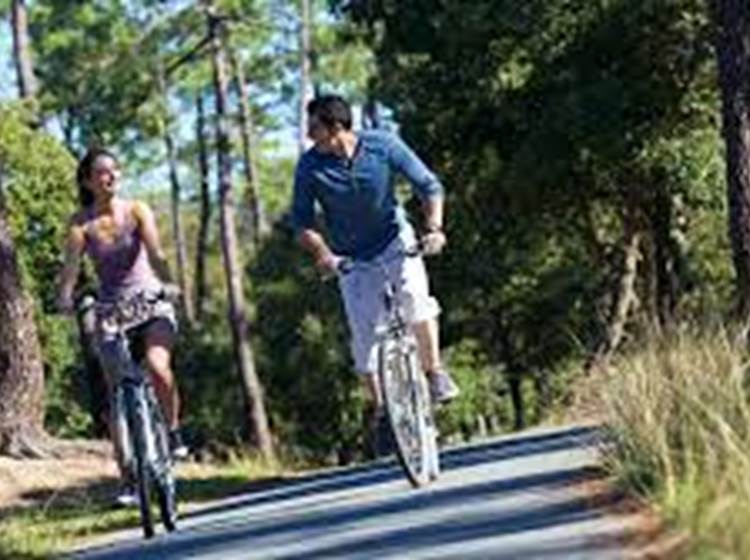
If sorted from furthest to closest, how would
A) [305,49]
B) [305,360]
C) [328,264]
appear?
[305,49] → [305,360] → [328,264]

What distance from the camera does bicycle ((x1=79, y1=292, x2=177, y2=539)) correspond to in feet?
39.0

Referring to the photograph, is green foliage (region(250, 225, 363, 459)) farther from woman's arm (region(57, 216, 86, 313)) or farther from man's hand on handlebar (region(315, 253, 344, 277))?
man's hand on handlebar (region(315, 253, 344, 277))

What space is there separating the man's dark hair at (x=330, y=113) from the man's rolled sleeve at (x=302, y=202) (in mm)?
273

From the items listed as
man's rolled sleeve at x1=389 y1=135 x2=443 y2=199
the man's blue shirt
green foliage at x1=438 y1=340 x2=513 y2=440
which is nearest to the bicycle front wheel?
the man's blue shirt

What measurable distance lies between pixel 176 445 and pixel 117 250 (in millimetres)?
1210

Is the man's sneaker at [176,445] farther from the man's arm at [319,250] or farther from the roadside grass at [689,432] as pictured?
the roadside grass at [689,432]

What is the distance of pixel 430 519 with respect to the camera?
33.2 feet

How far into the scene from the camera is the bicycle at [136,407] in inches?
468

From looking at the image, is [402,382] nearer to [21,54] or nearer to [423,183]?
[423,183]

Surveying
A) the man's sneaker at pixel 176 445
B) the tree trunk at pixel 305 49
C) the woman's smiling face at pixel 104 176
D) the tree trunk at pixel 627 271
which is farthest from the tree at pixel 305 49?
the woman's smiling face at pixel 104 176

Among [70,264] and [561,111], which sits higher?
[561,111]

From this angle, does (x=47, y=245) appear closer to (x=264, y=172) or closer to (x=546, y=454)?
(x=546, y=454)

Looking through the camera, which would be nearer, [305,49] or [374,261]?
[374,261]

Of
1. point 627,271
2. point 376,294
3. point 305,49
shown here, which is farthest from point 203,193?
point 376,294
